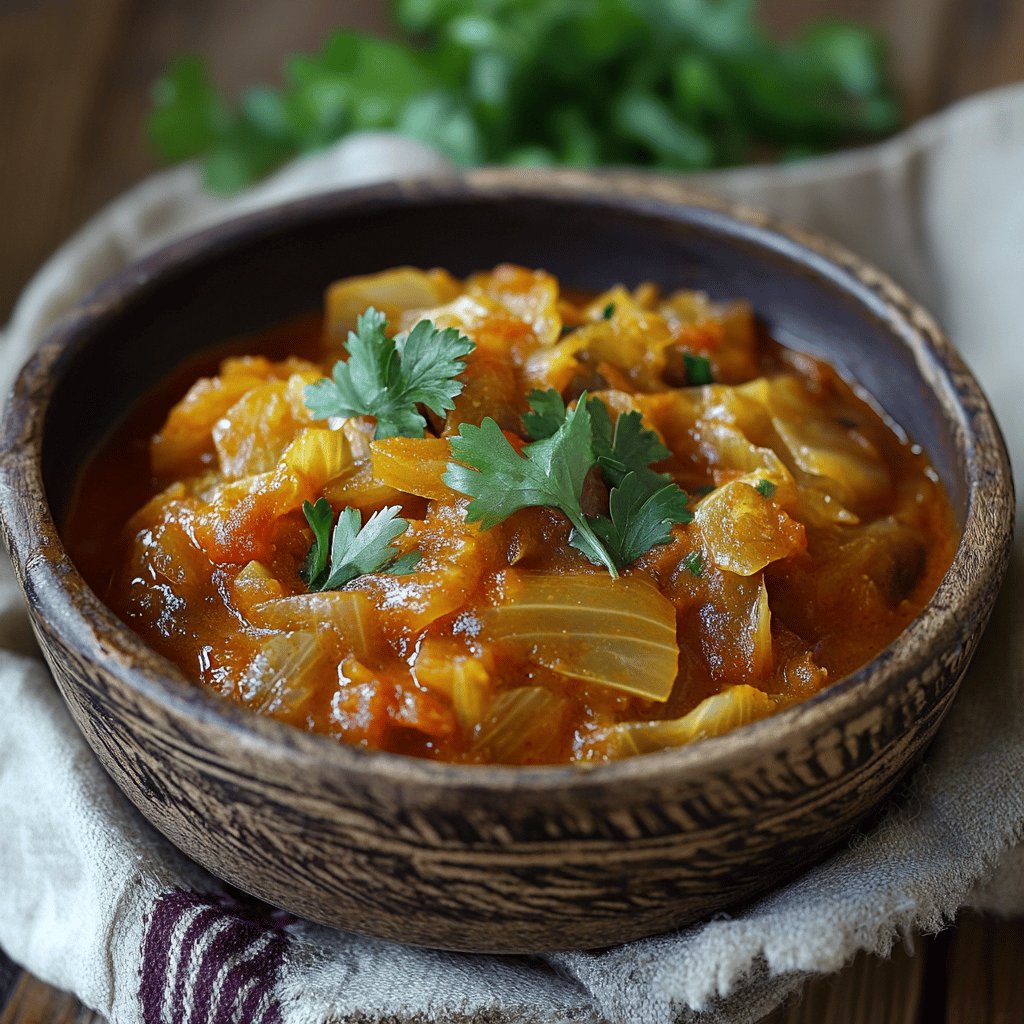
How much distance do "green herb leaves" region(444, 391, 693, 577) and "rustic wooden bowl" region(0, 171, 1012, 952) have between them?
523 millimetres

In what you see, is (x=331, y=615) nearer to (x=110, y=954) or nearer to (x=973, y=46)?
(x=110, y=954)

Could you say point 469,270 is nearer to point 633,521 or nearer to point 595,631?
point 633,521

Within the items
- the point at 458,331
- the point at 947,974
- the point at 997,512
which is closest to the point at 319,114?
the point at 458,331

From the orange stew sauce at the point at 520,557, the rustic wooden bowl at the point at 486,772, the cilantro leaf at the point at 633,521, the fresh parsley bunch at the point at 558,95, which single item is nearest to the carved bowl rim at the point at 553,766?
the rustic wooden bowl at the point at 486,772

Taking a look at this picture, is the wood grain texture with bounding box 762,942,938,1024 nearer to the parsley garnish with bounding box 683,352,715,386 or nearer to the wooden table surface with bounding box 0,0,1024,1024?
the parsley garnish with bounding box 683,352,715,386

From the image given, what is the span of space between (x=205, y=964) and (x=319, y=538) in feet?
2.93

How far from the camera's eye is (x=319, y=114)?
500cm

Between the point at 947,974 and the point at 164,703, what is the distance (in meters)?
1.94

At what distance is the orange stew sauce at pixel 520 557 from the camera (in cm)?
248

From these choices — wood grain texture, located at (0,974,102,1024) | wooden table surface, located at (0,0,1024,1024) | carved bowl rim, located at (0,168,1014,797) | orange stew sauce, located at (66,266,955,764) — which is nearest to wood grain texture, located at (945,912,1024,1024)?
orange stew sauce, located at (66,266,955,764)

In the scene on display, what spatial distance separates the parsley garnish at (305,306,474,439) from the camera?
9.22 ft

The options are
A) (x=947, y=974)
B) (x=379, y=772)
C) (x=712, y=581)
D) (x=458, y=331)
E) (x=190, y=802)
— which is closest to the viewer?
(x=379, y=772)

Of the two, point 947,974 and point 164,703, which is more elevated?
point 164,703

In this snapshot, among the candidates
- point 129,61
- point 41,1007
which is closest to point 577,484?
point 41,1007
